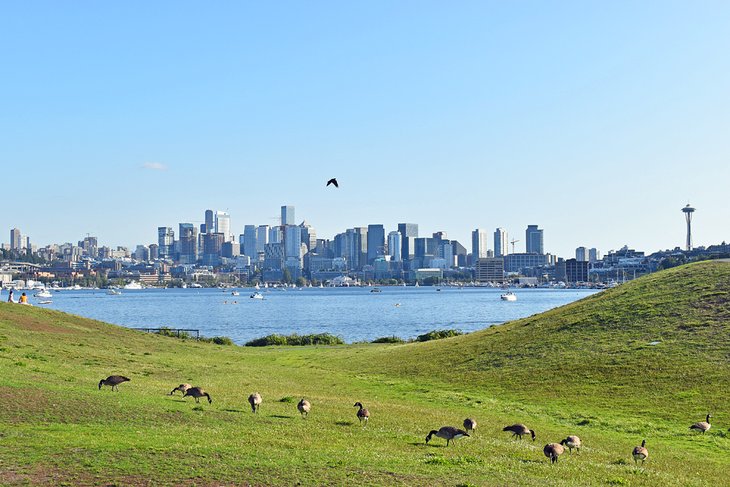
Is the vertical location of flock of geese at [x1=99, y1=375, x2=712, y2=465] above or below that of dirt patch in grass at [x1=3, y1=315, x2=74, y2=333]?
below

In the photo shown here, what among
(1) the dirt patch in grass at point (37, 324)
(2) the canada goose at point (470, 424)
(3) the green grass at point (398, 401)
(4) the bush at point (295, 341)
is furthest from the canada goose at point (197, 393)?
(4) the bush at point (295, 341)

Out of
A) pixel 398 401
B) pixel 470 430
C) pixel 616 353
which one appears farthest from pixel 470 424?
pixel 616 353

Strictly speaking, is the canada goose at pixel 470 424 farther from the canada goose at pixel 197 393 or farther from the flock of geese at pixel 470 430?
the canada goose at pixel 197 393

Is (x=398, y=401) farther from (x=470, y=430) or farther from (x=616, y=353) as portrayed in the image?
(x=616, y=353)

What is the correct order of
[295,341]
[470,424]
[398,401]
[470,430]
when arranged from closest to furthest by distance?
[470,424]
[470,430]
[398,401]
[295,341]

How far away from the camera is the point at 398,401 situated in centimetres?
3591

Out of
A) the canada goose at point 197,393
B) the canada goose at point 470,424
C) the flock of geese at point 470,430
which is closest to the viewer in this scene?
the flock of geese at point 470,430

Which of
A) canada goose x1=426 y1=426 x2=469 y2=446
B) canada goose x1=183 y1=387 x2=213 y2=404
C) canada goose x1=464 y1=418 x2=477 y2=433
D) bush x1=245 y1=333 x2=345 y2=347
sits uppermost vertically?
canada goose x1=183 y1=387 x2=213 y2=404

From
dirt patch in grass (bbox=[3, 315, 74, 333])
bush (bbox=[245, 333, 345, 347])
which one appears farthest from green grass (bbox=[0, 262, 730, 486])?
bush (bbox=[245, 333, 345, 347])

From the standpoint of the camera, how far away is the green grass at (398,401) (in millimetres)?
18453

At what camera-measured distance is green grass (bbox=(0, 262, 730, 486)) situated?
60.5 feet

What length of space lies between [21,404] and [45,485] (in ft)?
29.7

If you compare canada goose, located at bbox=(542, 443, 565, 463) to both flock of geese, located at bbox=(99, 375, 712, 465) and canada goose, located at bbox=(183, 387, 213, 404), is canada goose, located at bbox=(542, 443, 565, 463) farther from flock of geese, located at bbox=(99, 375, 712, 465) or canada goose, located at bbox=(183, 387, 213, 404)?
canada goose, located at bbox=(183, 387, 213, 404)

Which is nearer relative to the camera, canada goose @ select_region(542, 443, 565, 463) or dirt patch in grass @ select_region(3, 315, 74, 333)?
canada goose @ select_region(542, 443, 565, 463)
